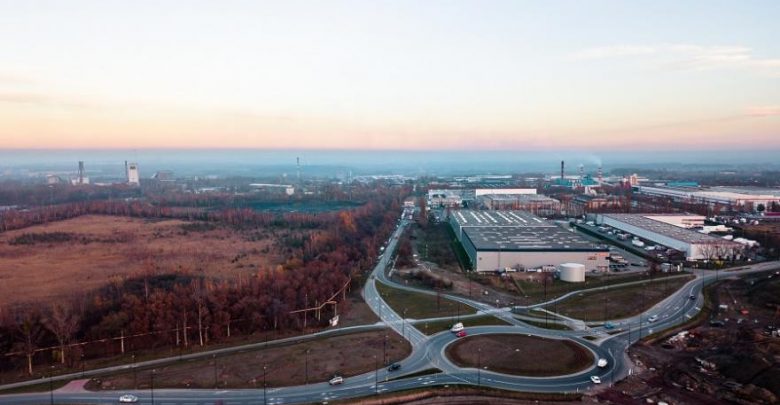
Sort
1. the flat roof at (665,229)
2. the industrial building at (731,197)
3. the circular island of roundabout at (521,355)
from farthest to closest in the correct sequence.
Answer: the industrial building at (731,197), the flat roof at (665,229), the circular island of roundabout at (521,355)

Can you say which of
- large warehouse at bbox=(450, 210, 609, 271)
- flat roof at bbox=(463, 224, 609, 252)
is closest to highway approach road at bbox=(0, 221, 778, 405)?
large warehouse at bbox=(450, 210, 609, 271)

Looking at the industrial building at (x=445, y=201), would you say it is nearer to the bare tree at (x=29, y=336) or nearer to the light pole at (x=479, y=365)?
the light pole at (x=479, y=365)

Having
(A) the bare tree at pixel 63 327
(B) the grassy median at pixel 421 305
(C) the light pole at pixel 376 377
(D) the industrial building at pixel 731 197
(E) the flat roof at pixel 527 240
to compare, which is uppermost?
(D) the industrial building at pixel 731 197

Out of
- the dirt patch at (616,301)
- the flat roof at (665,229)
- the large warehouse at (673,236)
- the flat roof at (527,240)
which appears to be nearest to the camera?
the dirt patch at (616,301)

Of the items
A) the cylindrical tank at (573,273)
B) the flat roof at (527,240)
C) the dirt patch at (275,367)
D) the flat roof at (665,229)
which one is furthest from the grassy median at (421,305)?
the flat roof at (665,229)

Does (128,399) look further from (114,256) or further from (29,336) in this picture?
(114,256)

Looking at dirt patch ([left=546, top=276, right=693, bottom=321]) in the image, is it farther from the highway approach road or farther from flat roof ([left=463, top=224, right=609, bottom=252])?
flat roof ([left=463, top=224, right=609, bottom=252])

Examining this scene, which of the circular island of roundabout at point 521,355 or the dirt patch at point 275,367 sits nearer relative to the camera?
the dirt patch at point 275,367

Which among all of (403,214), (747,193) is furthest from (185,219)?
(747,193)
